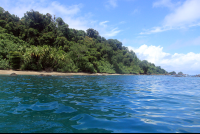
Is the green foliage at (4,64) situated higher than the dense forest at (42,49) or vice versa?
the dense forest at (42,49)

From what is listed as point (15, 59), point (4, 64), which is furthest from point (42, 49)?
point (4, 64)

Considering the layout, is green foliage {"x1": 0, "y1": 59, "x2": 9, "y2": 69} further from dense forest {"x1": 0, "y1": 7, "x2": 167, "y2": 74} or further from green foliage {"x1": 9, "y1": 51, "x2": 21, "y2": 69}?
green foliage {"x1": 9, "y1": 51, "x2": 21, "y2": 69}

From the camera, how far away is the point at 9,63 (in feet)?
134

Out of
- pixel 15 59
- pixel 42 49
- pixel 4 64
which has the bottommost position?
pixel 4 64

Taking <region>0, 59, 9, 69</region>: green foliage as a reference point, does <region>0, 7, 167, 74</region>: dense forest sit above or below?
above

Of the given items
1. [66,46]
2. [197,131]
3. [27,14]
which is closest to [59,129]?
[197,131]

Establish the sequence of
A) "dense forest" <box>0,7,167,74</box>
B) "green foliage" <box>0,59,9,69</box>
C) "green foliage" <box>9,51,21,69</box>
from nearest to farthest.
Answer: "green foliage" <box>0,59,9,69</box> < "green foliage" <box>9,51,21,69</box> < "dense forest" <box>0,7,167,74</box>

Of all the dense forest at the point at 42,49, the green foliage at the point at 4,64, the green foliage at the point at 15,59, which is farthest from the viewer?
the dense forest at the point at 42,49

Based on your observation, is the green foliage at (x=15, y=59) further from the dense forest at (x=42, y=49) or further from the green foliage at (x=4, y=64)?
the green foliage at (x=4, y=64)

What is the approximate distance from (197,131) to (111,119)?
2.83 m

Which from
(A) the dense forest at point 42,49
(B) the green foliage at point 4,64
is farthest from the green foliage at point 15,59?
(B) the green foliage at point 4,64

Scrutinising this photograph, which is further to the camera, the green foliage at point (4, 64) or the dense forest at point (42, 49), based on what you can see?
the dense forest at point (42, 49)

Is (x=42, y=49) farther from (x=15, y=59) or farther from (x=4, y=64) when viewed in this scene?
(x=4, y=64)

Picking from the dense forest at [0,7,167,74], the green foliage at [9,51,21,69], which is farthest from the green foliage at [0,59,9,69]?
the green foliage at [9,51,21,69]
